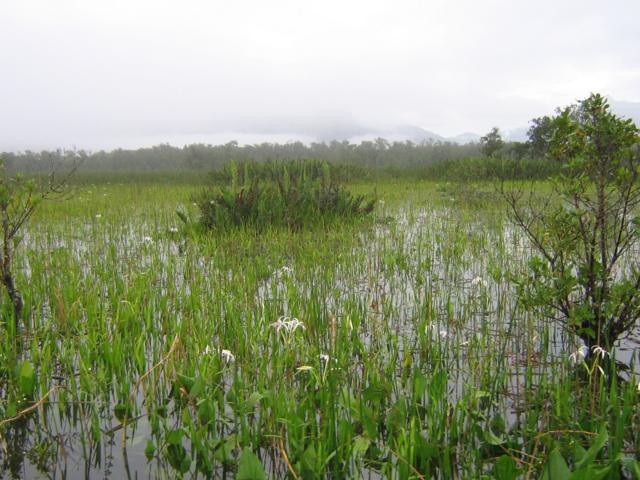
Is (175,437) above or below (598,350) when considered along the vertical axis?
below

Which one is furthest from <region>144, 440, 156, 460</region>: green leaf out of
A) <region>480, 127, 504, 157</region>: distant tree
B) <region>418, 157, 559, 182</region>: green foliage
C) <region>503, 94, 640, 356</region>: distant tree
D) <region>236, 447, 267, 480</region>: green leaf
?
<region>480, 127, 504, 157</region>: distant tree

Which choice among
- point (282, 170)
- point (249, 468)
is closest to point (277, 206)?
point (249, 468)

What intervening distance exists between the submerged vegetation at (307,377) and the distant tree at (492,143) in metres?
22.2

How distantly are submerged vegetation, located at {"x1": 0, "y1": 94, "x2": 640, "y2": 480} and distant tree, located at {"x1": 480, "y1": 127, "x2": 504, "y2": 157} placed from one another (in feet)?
72.8

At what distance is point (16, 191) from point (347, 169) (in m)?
15.9

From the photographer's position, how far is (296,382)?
2729 mm

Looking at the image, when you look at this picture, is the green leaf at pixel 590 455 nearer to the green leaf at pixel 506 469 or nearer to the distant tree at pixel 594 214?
the green leaf at pixel 506 469

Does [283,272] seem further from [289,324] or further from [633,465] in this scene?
[633,465]

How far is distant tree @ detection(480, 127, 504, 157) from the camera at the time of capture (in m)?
26.4

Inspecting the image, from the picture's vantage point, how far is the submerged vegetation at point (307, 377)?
2.02 metres

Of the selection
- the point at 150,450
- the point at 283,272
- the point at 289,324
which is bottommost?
the point at 150,450

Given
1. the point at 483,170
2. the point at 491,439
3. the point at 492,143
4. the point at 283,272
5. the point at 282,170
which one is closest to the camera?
the point at 491,439

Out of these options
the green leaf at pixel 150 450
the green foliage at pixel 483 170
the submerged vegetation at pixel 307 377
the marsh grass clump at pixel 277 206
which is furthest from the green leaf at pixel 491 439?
the green foliage at pixel 483 170

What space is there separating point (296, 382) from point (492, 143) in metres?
26.9
